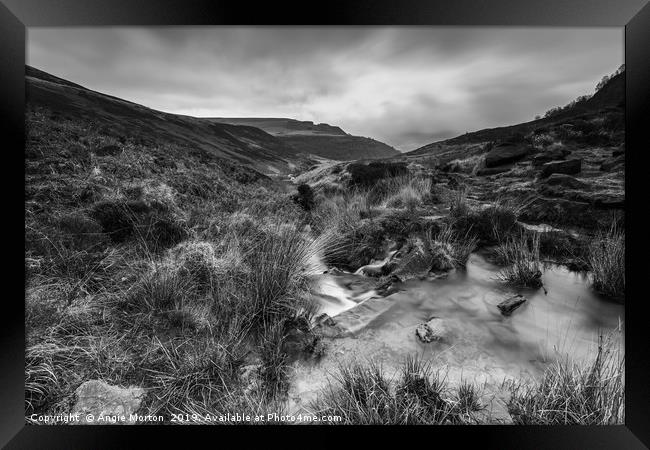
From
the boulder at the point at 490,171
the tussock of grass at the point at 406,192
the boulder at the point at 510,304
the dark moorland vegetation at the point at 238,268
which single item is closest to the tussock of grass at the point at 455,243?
the dark moorland vegetation at the point at 238,268

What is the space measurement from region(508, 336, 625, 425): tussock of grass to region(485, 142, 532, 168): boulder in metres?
2.96

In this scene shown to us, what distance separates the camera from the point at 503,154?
3652mm

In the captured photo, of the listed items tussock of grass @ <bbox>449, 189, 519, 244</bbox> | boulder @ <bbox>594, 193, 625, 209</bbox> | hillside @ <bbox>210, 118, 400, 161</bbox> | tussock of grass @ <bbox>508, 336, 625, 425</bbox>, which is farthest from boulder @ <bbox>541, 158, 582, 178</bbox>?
tussock of grass @ <bbox>508, 336, 625, 425</bbox>

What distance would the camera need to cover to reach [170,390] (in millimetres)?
1536

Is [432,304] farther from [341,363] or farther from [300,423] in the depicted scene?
[300,423]

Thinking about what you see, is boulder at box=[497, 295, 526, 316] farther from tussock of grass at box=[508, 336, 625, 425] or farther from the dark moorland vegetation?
tussock of grass at box=[508, 336, 625, 425]

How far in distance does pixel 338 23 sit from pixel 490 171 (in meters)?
3.25

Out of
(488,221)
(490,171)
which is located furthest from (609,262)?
(490,171)

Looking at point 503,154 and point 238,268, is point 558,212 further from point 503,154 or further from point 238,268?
point 238,268

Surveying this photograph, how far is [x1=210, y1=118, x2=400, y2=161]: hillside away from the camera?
9.68 ft

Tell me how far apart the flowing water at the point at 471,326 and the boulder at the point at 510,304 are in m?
0.04
